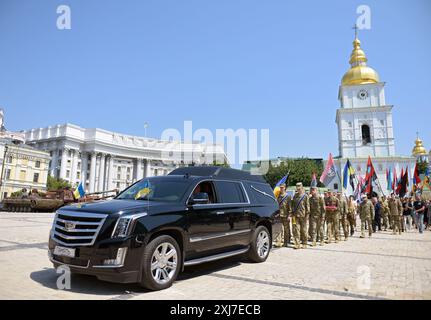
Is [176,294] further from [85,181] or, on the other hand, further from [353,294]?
[85,181]

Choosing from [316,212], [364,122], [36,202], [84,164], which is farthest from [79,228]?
[84,164]

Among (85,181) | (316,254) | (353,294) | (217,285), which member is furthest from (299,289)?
(85,181)

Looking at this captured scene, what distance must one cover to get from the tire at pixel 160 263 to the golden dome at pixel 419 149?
102m

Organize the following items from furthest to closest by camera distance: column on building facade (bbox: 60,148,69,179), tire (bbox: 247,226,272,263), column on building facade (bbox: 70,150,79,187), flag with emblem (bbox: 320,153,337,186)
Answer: column on building facade (bbox: 70,150,79,187) < column on building facade (bbox: 60,148,69,179) < flag with emblem (bbox: 320,153,337,186) < tire (bbox: 247,226,272,263)

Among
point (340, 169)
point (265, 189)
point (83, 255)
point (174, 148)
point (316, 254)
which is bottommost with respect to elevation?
point (316, 254)

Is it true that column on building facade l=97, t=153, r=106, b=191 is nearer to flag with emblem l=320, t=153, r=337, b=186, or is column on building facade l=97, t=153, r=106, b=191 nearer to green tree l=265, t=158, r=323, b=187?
green tree l=265, t=158, r=323, b=187

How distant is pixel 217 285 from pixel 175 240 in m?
1.10

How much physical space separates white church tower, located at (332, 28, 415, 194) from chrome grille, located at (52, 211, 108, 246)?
64785 millimetres

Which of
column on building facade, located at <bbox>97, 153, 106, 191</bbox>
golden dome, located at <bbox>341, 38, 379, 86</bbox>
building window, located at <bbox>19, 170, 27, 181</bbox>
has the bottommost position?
building window, located at <bbox>19, 170, 27, 181</bbox>

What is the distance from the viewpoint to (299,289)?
5039 mm

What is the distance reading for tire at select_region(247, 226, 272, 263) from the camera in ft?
24.1

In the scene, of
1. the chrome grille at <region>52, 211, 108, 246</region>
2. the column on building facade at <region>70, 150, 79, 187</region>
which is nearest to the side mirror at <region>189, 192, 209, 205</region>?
the chrome grille at <region>52, 211, 108, 246</region>

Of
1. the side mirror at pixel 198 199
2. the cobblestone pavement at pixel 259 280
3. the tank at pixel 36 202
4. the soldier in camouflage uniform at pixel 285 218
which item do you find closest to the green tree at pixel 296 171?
the tank at pixel 36 202

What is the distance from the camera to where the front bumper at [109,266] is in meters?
4.38
